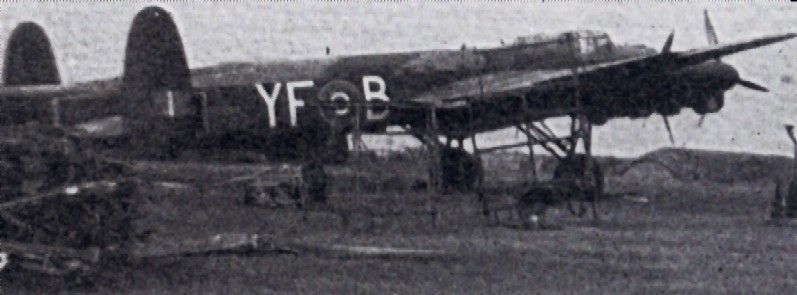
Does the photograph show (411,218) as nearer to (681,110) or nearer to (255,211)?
(255,211)

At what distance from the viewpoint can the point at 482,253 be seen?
15.9 metres

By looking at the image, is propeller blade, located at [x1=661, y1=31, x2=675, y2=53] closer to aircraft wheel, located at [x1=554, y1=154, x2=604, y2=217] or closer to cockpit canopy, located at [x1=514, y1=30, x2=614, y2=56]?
aircraft wheel, located at [x1=554, y1=154, x2=604, y2=217]

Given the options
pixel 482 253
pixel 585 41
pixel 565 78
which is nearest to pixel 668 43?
pixel 565 78

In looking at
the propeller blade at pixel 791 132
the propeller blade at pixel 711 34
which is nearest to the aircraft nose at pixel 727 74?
the propeller blade at pixel 711 34

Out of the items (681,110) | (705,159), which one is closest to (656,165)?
(705,159)

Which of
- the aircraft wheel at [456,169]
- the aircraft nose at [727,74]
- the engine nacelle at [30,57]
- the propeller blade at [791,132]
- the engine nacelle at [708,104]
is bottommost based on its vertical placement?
the aircraft wheel at [456,169]

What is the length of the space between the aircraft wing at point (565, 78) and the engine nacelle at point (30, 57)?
250 inches

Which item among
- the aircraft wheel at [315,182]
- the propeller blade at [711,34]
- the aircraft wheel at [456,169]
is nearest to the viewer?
the aircraft wheel at [315,182]

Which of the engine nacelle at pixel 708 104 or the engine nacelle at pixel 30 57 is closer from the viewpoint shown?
the engine nacelle at pixel 30 57

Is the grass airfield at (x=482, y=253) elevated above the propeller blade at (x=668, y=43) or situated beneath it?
situated beneath

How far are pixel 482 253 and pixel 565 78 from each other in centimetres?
1065

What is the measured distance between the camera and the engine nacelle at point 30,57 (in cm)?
2155

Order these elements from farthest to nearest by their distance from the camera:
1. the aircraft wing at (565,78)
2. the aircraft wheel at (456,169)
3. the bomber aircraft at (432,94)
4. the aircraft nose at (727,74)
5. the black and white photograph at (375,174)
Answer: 1. the aircraft wheel at (456,169)
2. the aircraft nose at (727,74)
3. the bomber aircraft at (432,94)
4. the aircraft wing at (565,78)
5. the black and white photograph at (375,174)

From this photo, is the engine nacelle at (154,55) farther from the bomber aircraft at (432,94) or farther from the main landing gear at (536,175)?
the main landing gear at (536,175)
